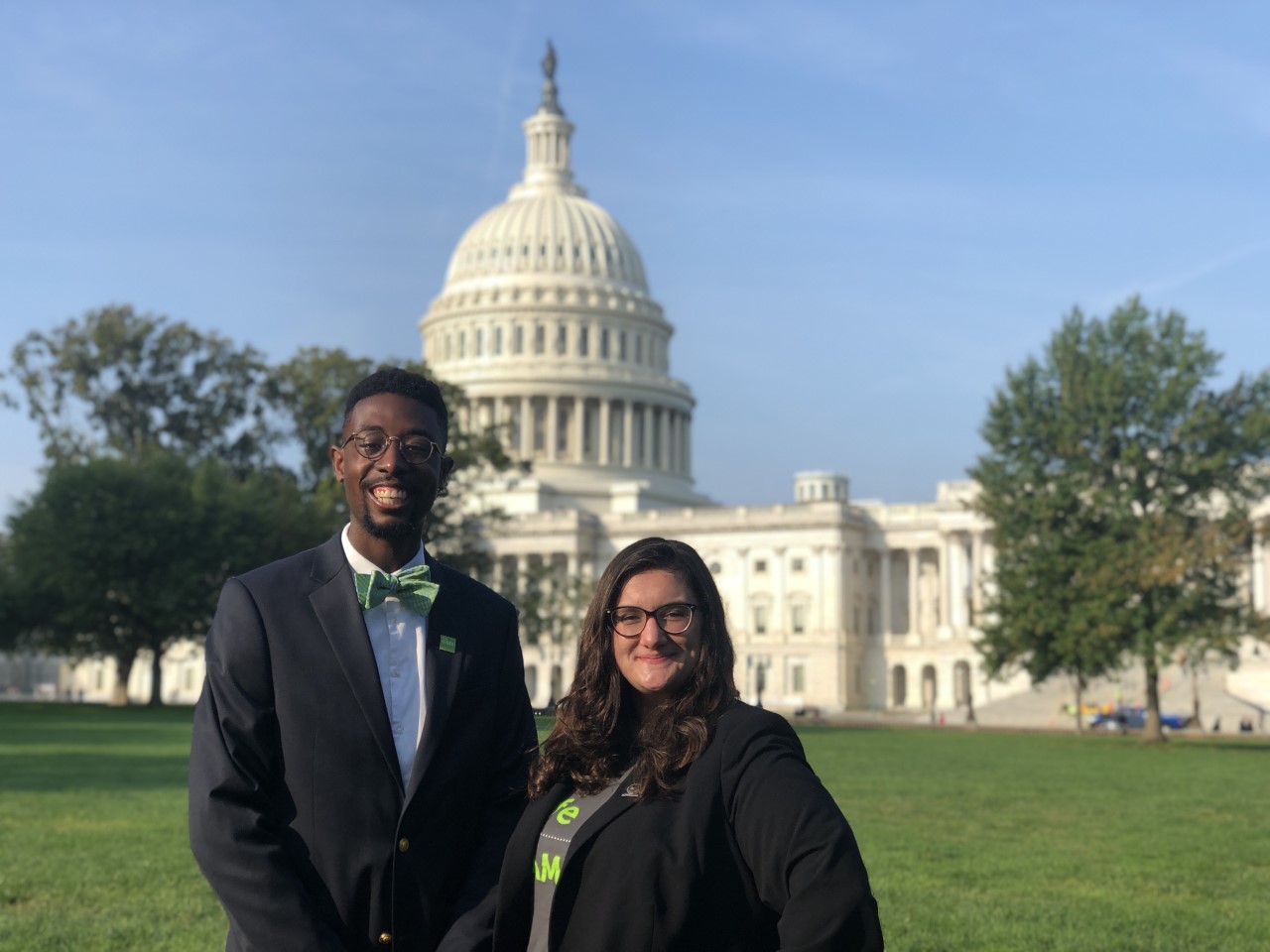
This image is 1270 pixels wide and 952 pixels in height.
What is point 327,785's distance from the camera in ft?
18.2

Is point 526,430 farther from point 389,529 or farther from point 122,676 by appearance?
point 389,529

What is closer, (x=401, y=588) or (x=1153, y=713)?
(x=401, y=588)

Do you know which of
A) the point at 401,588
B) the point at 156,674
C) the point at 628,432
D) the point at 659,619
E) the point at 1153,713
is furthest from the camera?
the point at 628,432

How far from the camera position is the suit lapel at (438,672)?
18.4 ft

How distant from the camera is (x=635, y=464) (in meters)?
135

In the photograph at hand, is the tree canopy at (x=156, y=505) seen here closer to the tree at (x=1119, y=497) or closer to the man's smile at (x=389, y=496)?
the tree at (x=1119, y=497)

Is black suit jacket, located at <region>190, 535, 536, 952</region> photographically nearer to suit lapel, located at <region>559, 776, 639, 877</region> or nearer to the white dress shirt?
the white dress shirt

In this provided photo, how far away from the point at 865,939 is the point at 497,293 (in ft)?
434

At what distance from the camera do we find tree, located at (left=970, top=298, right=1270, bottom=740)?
5084 cm

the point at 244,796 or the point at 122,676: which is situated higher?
the point at 122,676

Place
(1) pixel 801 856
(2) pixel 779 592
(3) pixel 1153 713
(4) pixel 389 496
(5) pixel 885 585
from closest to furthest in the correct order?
(1) pixel 801 856 < (4) pixel 389 496 < (3) pixel 1153 713 < (2) pixel 779 592 < (5) pixel 885 585

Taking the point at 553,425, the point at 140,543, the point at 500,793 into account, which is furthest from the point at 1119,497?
the point at 553,425

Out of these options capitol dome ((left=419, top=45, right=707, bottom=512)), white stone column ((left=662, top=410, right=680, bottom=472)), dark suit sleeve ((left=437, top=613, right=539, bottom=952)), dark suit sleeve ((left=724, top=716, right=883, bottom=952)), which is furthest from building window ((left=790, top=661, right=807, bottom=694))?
dark suit sleeve ((left=724, top=716, right=883, bottom=952))

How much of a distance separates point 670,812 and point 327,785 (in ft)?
3.92
